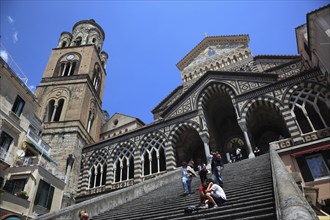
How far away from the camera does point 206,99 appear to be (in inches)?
803

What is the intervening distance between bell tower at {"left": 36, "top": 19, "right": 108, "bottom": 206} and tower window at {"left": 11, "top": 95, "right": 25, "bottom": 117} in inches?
242

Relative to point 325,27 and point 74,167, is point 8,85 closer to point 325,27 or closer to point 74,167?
point 74,167

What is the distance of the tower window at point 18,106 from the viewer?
16392 millimetres

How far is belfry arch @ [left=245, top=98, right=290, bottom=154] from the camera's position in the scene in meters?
17.7

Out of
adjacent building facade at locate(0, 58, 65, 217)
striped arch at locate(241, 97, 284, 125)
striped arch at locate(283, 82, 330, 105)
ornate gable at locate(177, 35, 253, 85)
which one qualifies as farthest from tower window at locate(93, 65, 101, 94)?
striped arch at locate(283, 82, 330, 105)

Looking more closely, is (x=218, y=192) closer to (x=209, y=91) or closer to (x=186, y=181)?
(x=186, y=181)

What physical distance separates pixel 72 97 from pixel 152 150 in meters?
11.3

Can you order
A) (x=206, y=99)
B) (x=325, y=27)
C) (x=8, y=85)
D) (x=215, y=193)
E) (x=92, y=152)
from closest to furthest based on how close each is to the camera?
(x=215, y=193), (x=325, y=27), (x=8, y=85), (x=206, y=99), (x=92, y=152)

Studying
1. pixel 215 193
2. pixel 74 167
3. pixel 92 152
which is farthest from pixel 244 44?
pixel 215 193

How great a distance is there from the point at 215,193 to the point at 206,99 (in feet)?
49.4

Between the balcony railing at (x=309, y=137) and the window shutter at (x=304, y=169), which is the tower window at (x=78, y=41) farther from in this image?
the window shutter at (x=304, y=169)

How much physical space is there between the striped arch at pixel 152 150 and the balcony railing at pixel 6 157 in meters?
9.29

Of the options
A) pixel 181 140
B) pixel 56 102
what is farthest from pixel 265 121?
pixel 56 102

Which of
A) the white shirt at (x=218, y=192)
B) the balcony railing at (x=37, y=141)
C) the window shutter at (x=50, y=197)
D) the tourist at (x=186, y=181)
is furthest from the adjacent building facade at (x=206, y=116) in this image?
the white shirt at (x=218, y=192)
